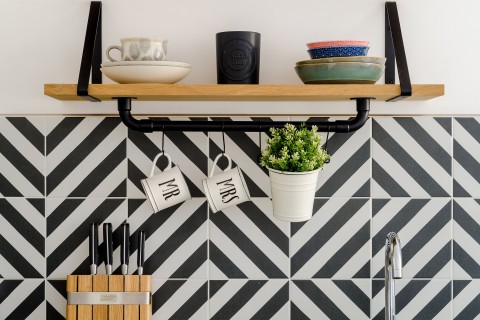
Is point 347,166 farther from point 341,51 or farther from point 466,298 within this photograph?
point 466,298

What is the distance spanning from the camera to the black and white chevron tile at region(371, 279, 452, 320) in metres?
1.68

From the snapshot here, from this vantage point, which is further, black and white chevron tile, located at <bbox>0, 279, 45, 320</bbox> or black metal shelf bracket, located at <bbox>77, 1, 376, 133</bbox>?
black and white chevron tile, located at <bbox>0, 279, 45, 320</bbox>

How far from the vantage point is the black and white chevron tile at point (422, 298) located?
1.68 m

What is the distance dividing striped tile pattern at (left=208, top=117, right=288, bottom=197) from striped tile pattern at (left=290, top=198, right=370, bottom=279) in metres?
0.16

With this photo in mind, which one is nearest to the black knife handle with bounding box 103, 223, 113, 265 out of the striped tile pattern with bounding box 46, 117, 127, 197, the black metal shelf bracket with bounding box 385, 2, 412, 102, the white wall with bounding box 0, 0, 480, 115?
the striped tile pattern with bounding box 46, 117, 127, 197

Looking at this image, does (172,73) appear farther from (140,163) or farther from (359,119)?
(359,119)

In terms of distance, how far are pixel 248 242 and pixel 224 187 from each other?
208 millimetres

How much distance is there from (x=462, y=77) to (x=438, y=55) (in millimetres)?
96

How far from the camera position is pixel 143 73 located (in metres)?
1.42

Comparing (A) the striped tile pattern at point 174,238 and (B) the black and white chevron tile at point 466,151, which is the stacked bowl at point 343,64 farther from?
(A) the striped tile pattern at point 174,238

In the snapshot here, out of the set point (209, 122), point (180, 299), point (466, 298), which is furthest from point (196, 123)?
point (466, 298)

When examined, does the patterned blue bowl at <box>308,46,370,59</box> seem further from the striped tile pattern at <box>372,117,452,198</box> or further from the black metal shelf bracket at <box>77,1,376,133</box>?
the striped tile pattern at <box>372,117,452,198</box>

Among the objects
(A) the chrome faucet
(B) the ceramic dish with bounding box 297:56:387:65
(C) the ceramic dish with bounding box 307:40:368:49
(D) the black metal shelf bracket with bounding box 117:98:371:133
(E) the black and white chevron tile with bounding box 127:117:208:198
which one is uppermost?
(C) the ceramic dish with bounding box 307:40:368:49

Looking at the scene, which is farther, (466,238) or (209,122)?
(466,238)
